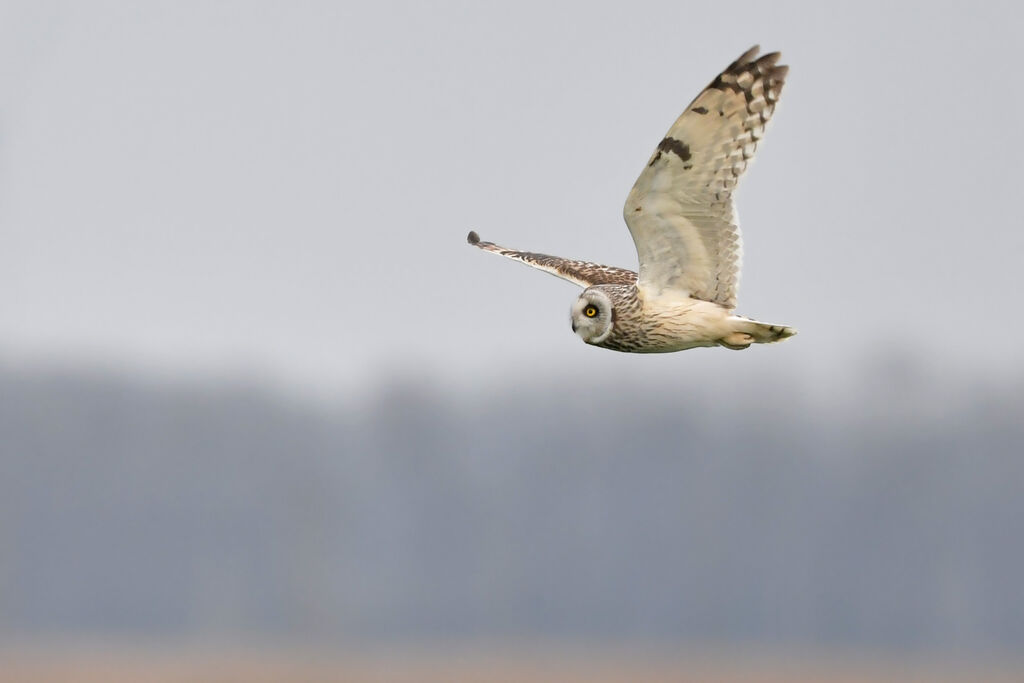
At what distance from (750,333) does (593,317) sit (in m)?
0.94

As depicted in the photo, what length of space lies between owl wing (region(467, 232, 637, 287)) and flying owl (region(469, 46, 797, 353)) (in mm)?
670

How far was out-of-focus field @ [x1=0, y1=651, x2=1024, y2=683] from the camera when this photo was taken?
4922 centimetres

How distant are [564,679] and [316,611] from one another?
2565 centimetres

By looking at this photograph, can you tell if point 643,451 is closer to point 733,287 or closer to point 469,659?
point 469,659

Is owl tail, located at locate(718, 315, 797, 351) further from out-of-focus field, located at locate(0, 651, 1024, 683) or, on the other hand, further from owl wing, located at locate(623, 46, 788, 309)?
out-of-focus field, located at locate(0, 651, 1024, 683)

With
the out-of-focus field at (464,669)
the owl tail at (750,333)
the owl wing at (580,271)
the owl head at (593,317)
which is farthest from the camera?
the out-of-focus field at (464,669)

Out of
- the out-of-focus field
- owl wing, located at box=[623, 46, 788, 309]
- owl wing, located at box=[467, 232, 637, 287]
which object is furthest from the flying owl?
the out-of-focus field

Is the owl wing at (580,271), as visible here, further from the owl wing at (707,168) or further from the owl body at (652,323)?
the owl wing at (707,168)

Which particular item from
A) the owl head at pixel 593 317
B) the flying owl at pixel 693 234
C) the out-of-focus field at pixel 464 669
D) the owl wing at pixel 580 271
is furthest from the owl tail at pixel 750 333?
the out-of-focus field at pixel 464 669

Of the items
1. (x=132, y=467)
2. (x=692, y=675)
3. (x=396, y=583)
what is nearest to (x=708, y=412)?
(x=396, y=583)

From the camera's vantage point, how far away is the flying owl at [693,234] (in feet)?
36.8

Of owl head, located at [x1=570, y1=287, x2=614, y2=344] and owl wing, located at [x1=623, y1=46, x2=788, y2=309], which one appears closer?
owl wing, located at [x1=623, y1=46, x2=788, y2=309]

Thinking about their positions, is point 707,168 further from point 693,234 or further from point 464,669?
point 464,669

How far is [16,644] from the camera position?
6656 centimetres
